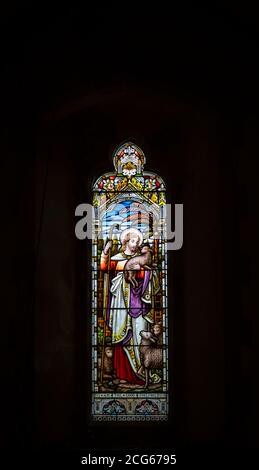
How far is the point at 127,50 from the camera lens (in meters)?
6.13

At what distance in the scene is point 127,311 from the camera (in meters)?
6.75

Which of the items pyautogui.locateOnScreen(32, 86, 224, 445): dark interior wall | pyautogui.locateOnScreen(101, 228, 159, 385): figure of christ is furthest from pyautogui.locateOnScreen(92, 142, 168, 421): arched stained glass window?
pyautogui.locateOnScreen(32, 86, 224, 445): dark interior wall

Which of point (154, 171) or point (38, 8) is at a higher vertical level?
point (38, 8)

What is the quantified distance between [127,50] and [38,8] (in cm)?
63

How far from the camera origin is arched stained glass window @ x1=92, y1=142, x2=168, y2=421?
21.7ft

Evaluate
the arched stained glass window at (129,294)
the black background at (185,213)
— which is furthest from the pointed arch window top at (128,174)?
the black background at (185,213)

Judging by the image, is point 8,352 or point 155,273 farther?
point 155,273

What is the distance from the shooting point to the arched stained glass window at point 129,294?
6609 mm

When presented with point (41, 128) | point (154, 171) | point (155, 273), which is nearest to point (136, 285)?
point (155, 273)

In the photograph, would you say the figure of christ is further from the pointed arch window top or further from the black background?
the pointed arch window top

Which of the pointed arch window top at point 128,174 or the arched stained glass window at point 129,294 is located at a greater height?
the pointed arch window top at point 128,174

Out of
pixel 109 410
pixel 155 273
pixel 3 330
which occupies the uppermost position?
pixel 155 273

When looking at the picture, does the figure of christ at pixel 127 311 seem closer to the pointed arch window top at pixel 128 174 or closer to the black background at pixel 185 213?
the black background at pixel 185 213

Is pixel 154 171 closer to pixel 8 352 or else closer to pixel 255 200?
pixel 255 200
